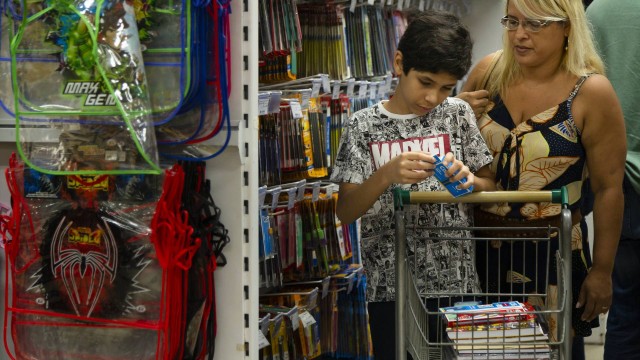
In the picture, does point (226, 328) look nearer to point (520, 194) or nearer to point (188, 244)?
point (188, 244)

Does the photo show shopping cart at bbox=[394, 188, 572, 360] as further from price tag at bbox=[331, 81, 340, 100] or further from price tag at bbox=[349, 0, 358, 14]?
price tag at bbox=[349, 0, 358, 14]

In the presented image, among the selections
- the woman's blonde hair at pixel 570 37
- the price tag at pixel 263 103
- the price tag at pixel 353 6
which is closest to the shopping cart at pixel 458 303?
the woman's blonde hair at pixel 570 37

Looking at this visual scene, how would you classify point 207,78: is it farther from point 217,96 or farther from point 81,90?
Result: point 81,90

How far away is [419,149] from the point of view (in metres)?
Result: 2.78

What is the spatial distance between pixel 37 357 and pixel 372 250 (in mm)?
950

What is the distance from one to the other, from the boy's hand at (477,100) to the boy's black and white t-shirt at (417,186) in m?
0.13

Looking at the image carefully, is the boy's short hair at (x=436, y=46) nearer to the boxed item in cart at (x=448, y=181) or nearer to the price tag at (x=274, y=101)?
the boxed item in cart at (x=448, y=181)

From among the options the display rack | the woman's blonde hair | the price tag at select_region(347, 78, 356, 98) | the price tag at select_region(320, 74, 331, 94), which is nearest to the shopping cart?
the display rack

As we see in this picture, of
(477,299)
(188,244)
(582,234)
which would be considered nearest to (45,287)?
(188,244)

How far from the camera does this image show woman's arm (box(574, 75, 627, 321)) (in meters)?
2.83

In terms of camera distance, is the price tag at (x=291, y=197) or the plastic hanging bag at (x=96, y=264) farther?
the price tag at (x=291, y=197)

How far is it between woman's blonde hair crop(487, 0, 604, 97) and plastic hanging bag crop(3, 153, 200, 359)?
43.5 inches

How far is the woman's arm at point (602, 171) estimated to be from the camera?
112 inches

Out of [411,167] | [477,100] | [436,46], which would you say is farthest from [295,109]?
[411,167]
